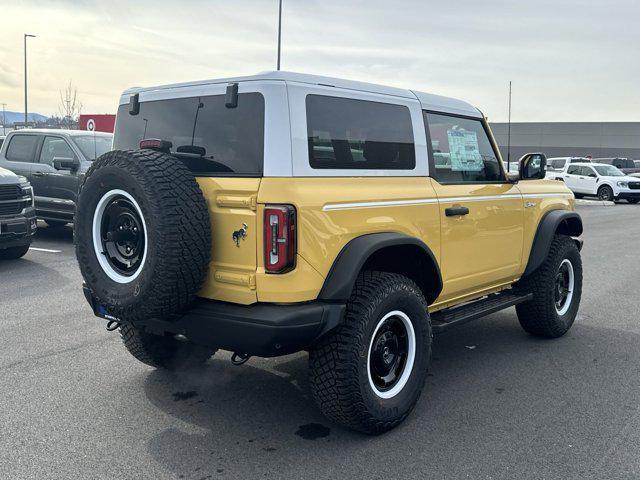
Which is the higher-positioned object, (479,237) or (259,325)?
(479,237)

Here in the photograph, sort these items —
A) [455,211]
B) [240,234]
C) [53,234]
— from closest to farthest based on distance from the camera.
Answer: [240,234]
[455,211]
[53,234]

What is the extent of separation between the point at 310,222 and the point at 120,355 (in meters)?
2.51

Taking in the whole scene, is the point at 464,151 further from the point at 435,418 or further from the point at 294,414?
the point at 294,414

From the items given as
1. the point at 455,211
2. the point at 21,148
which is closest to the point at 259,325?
the point at 455,211

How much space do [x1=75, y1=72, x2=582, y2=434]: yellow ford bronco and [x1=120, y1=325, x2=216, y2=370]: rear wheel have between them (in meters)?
0.03

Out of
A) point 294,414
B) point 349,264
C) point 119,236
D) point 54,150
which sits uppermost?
point 54,150

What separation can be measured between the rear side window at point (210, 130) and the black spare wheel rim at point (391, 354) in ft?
4.03

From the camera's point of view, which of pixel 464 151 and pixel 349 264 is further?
pixel 464 151

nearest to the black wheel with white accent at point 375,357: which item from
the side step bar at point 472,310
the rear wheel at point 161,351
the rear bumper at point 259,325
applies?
the rear bumper at point 259,325

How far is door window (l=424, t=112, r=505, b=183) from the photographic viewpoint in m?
4.47

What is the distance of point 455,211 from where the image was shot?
4375 millimetres

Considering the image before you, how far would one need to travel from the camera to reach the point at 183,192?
3332mm

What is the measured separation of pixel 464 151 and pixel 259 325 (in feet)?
7.69

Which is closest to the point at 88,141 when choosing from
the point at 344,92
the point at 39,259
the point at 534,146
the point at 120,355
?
the point at 39,259
